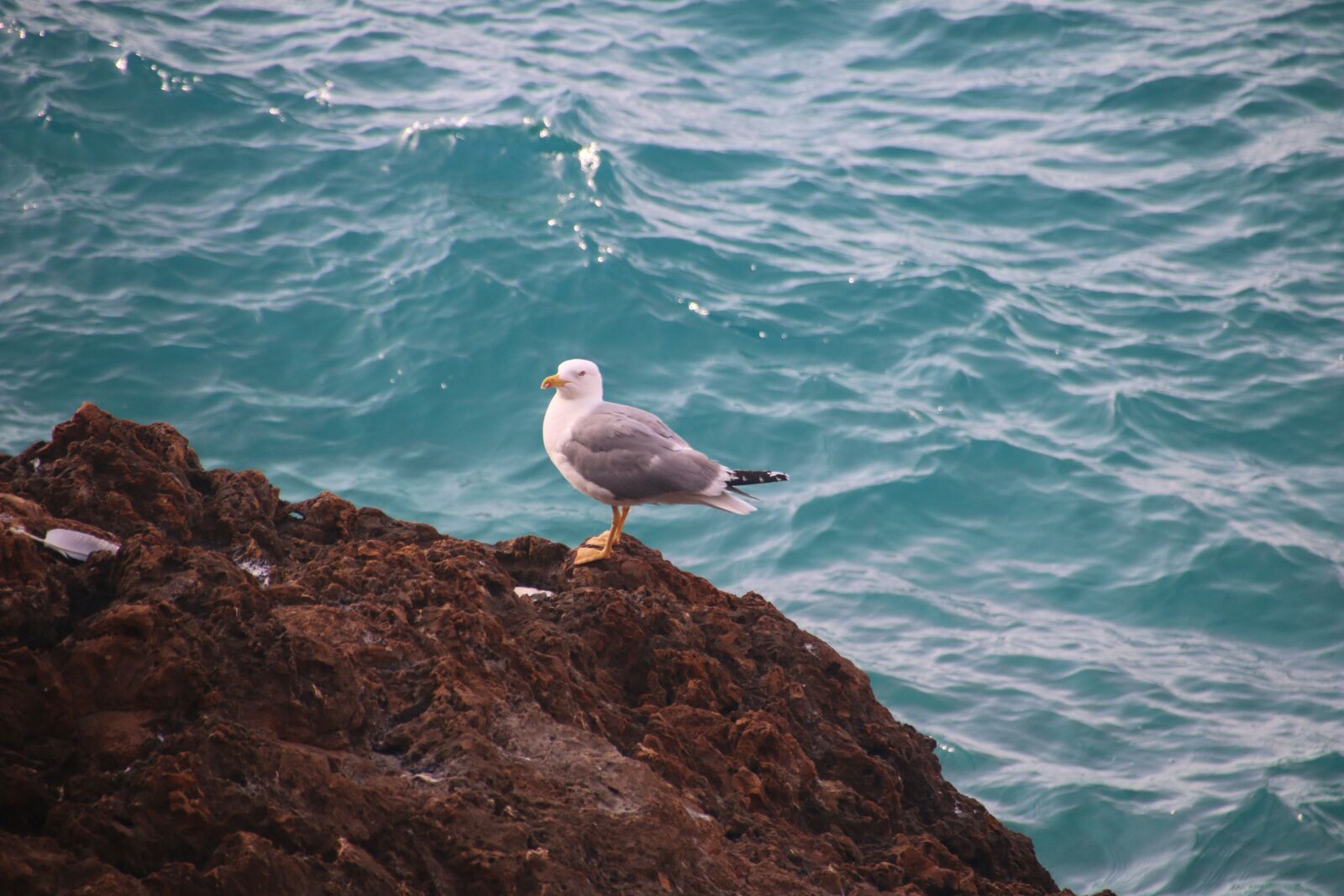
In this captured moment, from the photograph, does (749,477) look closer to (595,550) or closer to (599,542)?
(599,542)

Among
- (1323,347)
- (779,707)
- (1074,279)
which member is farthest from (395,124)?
(779,707)

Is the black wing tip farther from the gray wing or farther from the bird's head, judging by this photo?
the bird's head

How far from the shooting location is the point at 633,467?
5.35m

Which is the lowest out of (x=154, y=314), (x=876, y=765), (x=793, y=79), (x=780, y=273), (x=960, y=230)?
(x=876, y=765)

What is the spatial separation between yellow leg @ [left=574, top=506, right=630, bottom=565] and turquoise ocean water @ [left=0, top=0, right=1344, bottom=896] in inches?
159

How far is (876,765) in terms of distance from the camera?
4.22m

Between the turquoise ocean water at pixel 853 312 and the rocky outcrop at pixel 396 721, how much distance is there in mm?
4257

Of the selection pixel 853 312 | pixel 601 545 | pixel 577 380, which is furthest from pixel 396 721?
pixel 853 312

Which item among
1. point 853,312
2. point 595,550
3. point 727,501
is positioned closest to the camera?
point 595,550

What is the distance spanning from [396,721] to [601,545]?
1920mm

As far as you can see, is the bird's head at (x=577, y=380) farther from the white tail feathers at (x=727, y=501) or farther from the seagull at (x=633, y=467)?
the white tail feathers at (x=727, y=501)

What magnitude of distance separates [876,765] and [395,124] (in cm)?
1203

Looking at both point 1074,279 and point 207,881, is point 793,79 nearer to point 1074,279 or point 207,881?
point 1074,279

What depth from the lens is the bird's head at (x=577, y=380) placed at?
18.8ft
